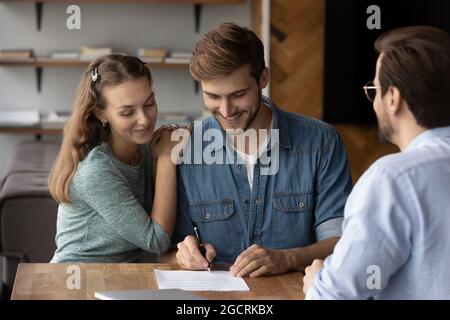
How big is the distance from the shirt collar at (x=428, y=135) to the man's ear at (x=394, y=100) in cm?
7

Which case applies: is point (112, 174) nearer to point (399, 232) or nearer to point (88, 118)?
point (88, 118)

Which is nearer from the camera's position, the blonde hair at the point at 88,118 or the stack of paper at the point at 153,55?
the blonde hair at the point at 88,118

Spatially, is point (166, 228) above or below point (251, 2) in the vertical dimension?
below

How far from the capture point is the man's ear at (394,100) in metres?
1.71

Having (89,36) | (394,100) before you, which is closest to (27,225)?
(89,36)

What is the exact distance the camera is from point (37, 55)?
5.50 m

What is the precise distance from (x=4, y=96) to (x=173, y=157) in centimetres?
325

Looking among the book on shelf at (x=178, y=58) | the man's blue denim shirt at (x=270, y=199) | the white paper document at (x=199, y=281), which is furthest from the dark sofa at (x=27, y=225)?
the book on shelf at (x=178, y=58)

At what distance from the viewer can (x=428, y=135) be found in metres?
1.72

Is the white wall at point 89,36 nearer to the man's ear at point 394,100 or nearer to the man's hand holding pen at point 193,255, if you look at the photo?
the man's hand holding pen at point 193,255

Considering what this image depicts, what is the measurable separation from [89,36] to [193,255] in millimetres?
3489

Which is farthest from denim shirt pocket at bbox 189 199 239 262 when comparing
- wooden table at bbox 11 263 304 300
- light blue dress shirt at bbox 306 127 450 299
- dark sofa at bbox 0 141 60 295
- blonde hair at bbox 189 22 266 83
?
dark sofa at bbox 0 141 60 295
